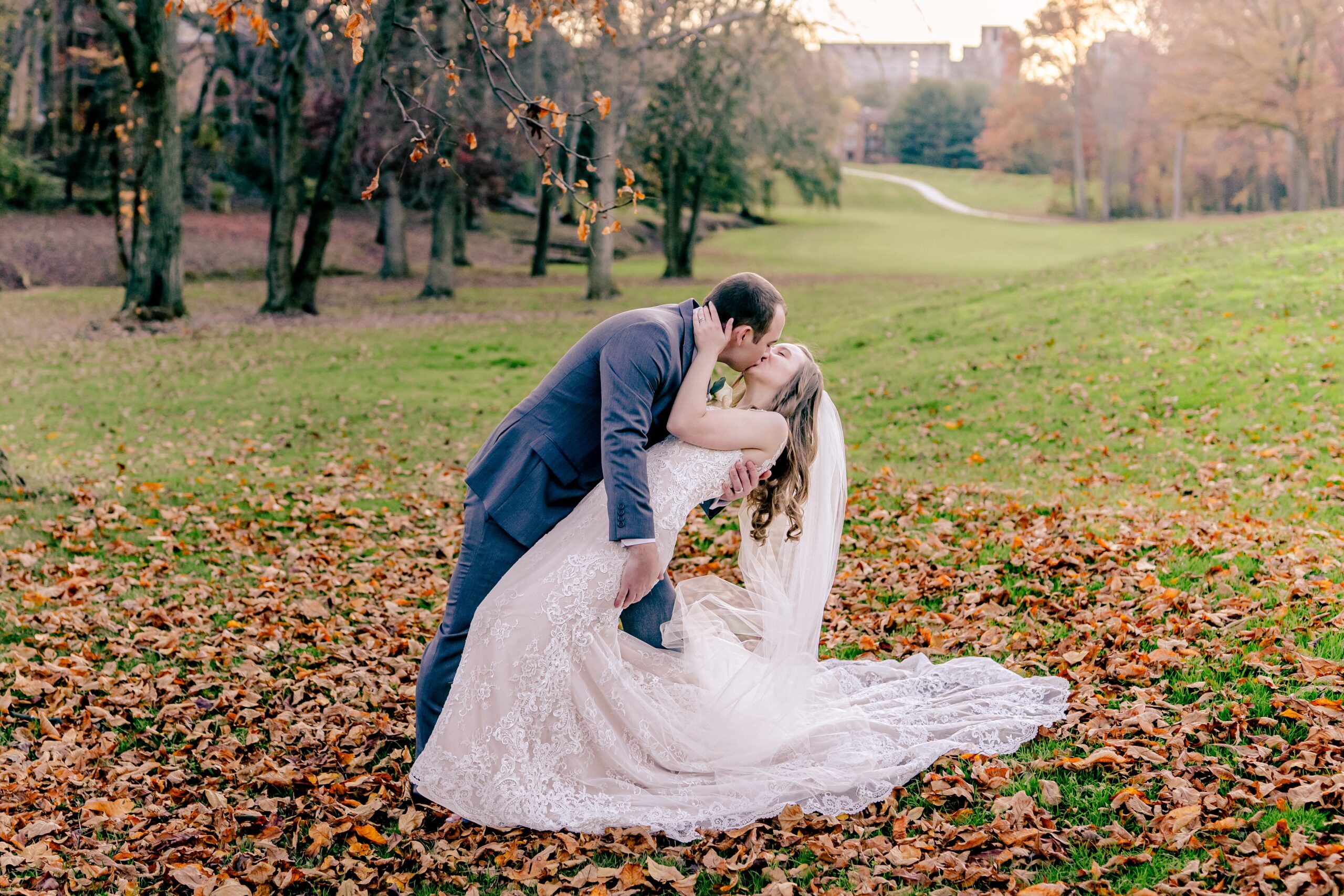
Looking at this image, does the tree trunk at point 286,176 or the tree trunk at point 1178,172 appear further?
the tree trunk at point 1178,172

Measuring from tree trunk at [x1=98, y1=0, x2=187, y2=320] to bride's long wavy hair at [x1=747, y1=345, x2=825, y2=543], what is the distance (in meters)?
17.3

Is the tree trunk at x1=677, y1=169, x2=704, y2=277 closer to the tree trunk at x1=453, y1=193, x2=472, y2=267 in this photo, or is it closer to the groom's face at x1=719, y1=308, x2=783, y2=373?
the tree trunk at x1=453, y1=193, x2=472, y2=267

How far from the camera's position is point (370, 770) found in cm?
476

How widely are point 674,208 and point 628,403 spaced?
100 feet

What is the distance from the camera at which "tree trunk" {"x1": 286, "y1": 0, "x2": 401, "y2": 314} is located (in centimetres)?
1977

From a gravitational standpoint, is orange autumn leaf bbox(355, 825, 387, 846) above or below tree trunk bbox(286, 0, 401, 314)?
below

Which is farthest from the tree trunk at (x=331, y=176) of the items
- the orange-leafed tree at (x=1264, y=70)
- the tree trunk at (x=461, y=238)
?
the orange-leafed tree at (x=1264, y=70)

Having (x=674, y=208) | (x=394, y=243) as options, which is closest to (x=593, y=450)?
(x=674, y=208)

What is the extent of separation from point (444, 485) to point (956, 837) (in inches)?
291

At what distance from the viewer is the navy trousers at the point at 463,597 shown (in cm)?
427

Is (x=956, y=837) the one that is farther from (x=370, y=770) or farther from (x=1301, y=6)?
(x=1301, y=6)

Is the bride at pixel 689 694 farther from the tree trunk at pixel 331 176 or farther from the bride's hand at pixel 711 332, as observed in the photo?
the tree trunk at pixel 331 176

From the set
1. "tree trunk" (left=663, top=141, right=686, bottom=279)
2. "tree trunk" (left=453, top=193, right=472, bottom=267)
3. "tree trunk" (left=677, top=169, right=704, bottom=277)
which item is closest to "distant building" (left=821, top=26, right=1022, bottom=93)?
"tree trunk" (left=677, top=169, right=704, bottom=277)

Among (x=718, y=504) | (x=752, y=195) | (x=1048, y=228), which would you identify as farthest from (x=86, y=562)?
(x=1048, y=228)
